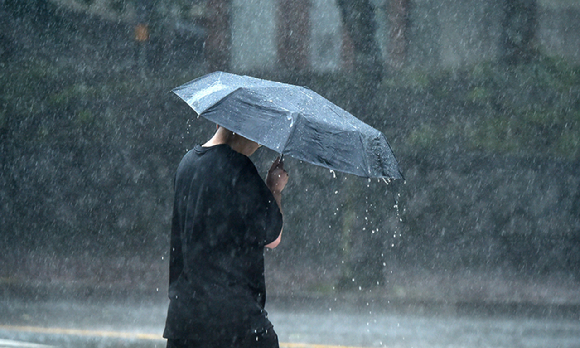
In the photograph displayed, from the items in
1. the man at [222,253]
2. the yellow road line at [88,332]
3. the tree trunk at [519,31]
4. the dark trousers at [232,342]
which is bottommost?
the yellow road line at [88,332]

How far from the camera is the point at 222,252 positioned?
9.38 ft

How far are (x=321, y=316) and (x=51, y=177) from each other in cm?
727

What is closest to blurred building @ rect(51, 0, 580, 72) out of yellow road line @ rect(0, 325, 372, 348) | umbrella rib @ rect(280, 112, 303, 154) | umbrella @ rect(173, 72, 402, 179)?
yellow road line @ rect(0, 325, 372, 348)

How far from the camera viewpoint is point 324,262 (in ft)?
42.0

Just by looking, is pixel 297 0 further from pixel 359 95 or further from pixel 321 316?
pixel 321 316

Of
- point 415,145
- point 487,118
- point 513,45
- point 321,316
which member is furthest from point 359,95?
point 321,316

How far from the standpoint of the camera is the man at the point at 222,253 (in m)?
2.87

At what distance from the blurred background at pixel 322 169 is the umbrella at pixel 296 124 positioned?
316 inches

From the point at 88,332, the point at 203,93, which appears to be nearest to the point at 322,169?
the point at 88,332

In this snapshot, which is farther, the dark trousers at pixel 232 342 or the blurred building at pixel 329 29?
the blurred building at pixel 329 29

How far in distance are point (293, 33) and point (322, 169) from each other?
3491 mm

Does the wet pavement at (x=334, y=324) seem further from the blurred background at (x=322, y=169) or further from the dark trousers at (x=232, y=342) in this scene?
the dark trousers at (x=232, y=342)

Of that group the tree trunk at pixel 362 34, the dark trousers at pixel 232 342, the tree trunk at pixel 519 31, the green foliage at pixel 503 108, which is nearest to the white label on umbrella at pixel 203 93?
the dark trousers at pixel 232 342

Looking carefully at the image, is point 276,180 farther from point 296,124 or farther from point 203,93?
point 203,93
